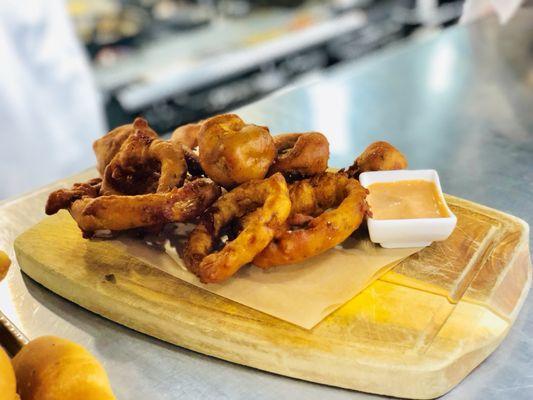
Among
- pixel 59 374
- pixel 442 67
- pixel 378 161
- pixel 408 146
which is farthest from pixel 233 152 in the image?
pixel 442 67

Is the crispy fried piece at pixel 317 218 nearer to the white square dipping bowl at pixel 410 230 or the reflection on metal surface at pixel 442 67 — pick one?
the white square dipping bowl at pixel 410 230

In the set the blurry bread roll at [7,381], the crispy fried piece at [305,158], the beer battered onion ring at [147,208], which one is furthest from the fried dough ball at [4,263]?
the crispy fried piece at [305,158]

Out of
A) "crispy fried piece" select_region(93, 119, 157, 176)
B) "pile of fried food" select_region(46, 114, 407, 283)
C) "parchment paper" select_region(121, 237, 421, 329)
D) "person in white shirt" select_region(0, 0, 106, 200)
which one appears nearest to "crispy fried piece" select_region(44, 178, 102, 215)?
"pile of fried food" select_region(46, 114, 407, 283)

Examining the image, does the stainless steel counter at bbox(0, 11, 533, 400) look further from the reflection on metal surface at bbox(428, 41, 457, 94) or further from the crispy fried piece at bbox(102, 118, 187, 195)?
the crispy fried piece at bbox(102, 118, 187, 195)

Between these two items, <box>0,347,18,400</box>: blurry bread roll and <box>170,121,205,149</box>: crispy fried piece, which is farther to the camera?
<box>170,121,205,149</box>: crispy fried piece

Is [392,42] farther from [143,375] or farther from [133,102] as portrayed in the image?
[143,375]

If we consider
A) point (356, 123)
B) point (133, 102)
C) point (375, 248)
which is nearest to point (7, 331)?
point (375, 248)
